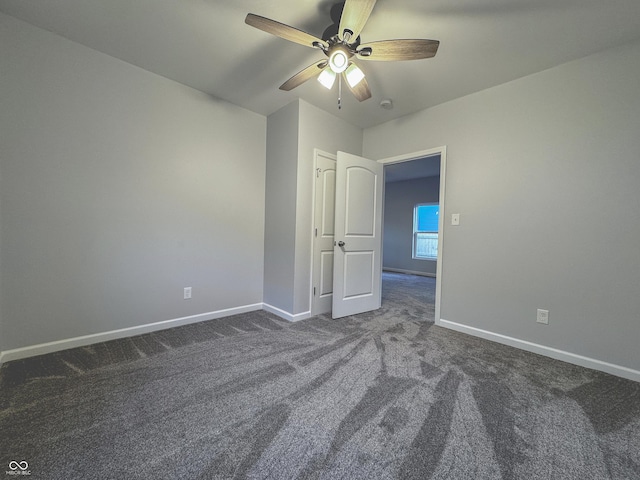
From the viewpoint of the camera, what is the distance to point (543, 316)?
7.43 ft

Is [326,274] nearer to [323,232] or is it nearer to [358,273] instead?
[358,273]

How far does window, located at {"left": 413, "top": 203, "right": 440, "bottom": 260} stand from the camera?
6.79m

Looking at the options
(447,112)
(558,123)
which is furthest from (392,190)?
(558,123)

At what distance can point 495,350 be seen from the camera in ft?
7.61

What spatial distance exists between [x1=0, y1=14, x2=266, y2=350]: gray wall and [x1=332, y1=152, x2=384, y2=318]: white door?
1.26 m

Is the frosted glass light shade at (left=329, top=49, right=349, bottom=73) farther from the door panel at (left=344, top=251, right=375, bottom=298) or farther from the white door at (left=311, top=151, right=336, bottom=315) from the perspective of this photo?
the door panel at (left=344, top=251, right=375, bottom=298)

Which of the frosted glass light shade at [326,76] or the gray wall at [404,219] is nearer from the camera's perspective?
the frosted glass light shade at [326,76]

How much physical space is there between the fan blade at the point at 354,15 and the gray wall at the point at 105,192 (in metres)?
1.94

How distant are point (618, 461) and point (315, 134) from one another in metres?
3.31

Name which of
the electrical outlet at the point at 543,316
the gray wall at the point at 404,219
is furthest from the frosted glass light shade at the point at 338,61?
the gray wall at the point at 404,219

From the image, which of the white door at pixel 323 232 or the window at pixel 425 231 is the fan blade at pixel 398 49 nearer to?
the white door at pixel 323 232

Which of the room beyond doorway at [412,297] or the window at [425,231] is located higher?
the window at [425,231]

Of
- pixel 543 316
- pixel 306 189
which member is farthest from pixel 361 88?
pixel 543 316

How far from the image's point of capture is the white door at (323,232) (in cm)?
312
